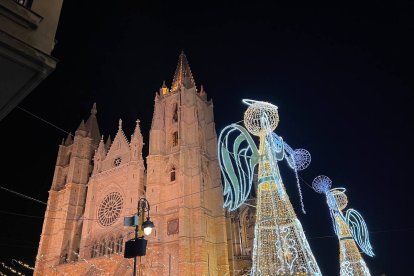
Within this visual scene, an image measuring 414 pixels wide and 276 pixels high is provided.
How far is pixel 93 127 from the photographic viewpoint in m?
40.0

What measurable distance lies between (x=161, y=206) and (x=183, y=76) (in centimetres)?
1326

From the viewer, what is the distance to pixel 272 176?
42.0ft

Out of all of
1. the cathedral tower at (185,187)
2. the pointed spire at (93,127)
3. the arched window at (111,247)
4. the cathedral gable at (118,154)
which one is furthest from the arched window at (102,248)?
the pointed spire at (93,127)

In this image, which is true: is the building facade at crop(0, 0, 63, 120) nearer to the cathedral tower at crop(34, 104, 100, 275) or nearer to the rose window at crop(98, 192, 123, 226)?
the rose window at crop(98, 192, 123, 226)

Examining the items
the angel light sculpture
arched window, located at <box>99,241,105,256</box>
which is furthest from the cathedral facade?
→ the angel light sculpture

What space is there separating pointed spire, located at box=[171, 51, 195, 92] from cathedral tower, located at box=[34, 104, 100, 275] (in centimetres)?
1310

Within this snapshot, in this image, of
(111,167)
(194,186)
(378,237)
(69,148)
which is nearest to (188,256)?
(194,186)

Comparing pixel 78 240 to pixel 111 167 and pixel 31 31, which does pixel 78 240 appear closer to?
pixel 111 167

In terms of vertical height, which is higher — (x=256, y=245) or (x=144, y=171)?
(x=144, y=171)

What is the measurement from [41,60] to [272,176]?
35.2 ft

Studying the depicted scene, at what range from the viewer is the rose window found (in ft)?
93.6

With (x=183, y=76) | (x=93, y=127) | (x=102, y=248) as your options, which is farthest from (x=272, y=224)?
(x=93, y=127)

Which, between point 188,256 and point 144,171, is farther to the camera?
point 144,171

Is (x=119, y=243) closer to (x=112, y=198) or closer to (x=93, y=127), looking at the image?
(x=112, y=198)
